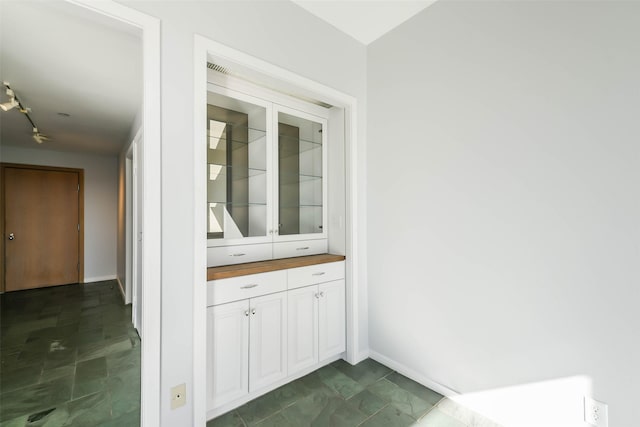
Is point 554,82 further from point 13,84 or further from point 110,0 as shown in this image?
point 13,84

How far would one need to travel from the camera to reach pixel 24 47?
2059mm

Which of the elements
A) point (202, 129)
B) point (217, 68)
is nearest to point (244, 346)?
point (202, 129)

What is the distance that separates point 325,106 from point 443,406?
2533mm

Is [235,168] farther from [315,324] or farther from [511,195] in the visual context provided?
[511,195]

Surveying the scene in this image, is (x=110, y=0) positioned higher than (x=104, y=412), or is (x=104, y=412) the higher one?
(x=110, y=0)

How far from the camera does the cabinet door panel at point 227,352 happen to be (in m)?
1.67

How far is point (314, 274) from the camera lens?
7.22ft

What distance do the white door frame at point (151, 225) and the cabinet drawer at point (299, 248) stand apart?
990mm

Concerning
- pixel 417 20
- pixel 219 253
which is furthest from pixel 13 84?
pixel 417 20

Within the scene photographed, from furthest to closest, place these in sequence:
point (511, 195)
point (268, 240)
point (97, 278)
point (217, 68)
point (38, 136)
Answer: point (97, 278)
point (38, 136)
point (268, 240)
point (217, 68)
point (511, 195)

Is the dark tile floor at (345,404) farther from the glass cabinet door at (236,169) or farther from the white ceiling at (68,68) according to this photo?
the white ceiling at (68,68)

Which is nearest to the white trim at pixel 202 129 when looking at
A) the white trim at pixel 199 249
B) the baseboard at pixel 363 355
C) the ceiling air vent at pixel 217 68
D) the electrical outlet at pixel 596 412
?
the white trim at pixel 199 249

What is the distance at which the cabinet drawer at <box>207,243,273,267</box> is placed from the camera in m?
1.93

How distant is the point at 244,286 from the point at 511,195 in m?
1.74
